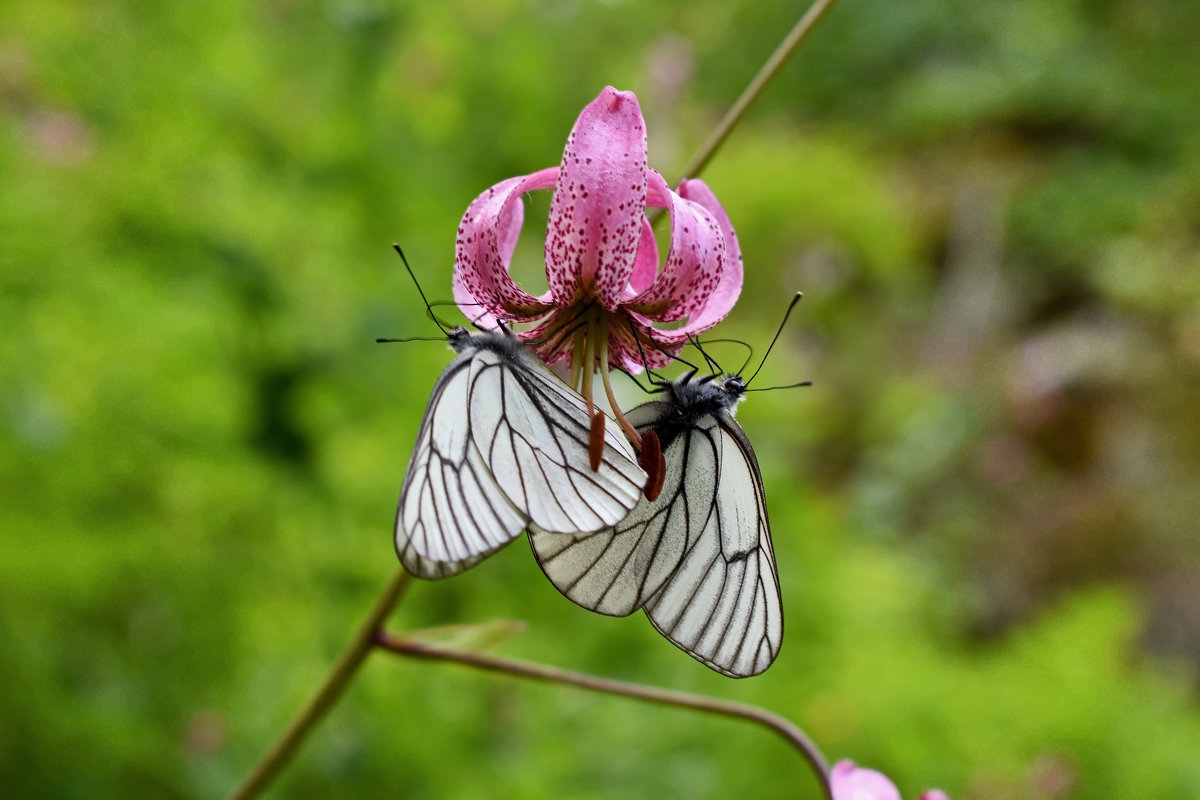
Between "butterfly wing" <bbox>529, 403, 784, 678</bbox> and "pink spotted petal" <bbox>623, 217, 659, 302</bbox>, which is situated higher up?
"pink spotted petal" <bbox>623, 217, 659, 302</bbox>

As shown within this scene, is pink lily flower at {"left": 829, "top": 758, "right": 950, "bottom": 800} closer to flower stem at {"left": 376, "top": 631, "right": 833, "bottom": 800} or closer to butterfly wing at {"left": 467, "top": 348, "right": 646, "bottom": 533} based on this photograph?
flower stem at {"left": 376, "top": 631, "right": 833, "bottom": 800}

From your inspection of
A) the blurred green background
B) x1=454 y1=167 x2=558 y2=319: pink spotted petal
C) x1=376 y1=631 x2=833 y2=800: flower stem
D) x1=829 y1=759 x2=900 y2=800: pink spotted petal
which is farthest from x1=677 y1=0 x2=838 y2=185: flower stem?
the blurred green background

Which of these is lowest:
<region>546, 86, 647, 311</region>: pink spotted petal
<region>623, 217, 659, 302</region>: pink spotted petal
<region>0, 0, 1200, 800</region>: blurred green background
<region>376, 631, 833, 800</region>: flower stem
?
<region>0, 0, 1200, 800</region>: blurred green background

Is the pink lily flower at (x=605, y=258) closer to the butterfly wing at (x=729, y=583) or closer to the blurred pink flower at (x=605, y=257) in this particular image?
the blurred pink flower at (x=605, y=257)

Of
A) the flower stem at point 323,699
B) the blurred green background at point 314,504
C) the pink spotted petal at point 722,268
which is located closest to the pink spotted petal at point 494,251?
the pink spotted petal at point 722,268

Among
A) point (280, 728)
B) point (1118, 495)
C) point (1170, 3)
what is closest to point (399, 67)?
point (280, 728)

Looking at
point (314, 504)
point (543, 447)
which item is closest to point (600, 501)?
point (543, 447)

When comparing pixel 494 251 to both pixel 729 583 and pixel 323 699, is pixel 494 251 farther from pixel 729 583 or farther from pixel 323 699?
pixel 323 699
